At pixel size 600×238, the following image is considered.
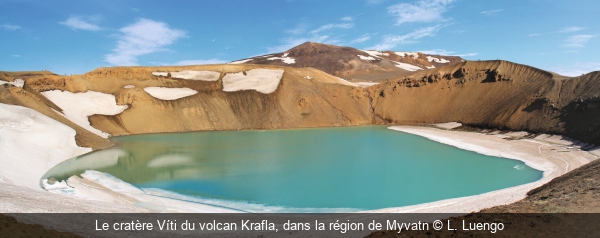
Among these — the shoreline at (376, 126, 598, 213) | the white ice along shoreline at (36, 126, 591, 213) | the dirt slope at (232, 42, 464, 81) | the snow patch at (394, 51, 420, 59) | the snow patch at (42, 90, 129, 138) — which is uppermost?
the snow patch at (394, 51, 420, 59)

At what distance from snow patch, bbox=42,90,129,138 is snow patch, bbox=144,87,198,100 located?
4.25m

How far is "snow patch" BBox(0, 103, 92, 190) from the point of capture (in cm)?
1806

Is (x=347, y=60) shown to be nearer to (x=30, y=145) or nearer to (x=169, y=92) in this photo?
(x=169, y=92)

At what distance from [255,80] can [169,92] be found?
1187cm

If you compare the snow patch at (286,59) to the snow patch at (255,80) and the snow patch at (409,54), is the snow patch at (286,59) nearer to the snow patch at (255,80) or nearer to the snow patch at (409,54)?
the snow patch at (409,54)

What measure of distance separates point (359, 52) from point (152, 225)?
363 ft

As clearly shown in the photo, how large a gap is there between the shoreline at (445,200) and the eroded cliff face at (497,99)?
105 inches

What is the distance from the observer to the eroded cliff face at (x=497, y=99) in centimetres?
2905

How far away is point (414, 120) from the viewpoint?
4659 centimetres

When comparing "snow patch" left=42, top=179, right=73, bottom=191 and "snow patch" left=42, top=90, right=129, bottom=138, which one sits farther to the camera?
"snow patch" left=42, top=90, right=129, bottom=138

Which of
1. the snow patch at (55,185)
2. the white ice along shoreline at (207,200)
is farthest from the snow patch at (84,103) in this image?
the snow patch at (55,185)

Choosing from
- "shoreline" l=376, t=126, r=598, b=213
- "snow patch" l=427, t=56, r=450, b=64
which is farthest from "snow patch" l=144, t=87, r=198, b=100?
"snow patch" l=427, t=56, r=450, b=64

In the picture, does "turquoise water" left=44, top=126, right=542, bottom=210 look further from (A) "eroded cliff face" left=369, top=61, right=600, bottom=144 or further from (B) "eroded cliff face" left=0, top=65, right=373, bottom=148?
(B) "eroded cliff face" left=0, top=65, right=373, bottom=148
